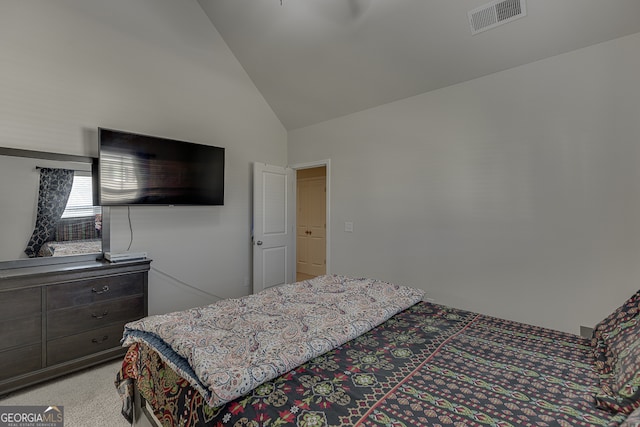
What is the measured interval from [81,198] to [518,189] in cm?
402

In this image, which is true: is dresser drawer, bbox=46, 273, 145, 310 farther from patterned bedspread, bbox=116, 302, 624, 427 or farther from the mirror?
patterned bedspread, bbox=116, 302, 624, 427

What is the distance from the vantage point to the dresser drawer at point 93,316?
2.27 meters

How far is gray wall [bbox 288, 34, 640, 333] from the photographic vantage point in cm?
223

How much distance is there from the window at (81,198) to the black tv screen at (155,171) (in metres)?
0.11

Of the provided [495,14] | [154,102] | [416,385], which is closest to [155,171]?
[154,102]

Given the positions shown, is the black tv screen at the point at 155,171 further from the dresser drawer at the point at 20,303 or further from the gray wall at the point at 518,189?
the gray wall at the point at 518,189

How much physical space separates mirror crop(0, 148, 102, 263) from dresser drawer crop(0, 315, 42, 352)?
1.80 ft

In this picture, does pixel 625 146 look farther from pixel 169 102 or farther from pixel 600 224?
pixel 169 102

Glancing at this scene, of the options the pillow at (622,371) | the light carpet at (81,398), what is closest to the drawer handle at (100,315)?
the light carpet at (81,398)

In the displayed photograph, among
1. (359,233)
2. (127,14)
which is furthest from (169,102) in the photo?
(359,233)

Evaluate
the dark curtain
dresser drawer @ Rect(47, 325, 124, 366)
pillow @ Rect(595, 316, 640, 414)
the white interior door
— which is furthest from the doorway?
pillow @ Rect(595, 316, 640, 414)

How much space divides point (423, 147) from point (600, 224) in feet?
5.36

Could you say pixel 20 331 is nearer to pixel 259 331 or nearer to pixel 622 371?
pixel 259 331

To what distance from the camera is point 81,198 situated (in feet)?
8.83
